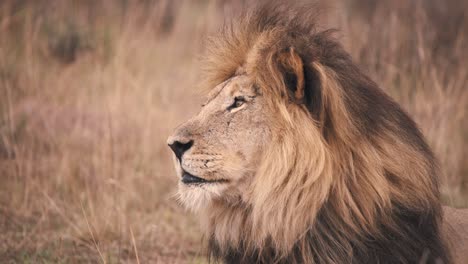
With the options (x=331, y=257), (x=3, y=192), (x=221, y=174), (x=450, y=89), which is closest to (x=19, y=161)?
(x=3, y=192)

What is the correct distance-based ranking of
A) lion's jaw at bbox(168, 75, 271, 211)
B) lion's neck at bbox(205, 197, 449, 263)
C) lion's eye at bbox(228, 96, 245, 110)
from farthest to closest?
lion's eye at bbox(228, 96, 245, 110), lion's jaw at bbox(168, 75, 271, 211), lion's neck at bbox(205, 197, 449, 263)

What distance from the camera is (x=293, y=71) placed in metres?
3.02

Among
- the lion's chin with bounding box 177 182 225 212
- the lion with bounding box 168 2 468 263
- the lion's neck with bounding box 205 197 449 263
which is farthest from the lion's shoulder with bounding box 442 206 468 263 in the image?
the lion's chin with bounding box 177 182 225 212

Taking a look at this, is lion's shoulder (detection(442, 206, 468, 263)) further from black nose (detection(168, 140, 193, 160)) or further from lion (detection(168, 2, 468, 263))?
black nose (detection(168, 140, 193, 160))

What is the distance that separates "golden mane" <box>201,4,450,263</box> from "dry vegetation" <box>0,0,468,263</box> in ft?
3.55

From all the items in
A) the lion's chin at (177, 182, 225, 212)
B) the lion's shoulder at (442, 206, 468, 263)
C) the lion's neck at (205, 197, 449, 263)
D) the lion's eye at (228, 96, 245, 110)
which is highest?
the lion's eye at (228, 96, 245, 110)

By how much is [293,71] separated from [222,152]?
0.52 meters

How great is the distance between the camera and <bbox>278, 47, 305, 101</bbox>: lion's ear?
2.96m

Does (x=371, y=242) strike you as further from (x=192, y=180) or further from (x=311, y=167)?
(x=192, y=180)

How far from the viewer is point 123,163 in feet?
20.7

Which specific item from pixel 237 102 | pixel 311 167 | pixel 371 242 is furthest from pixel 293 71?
pixel 371 242

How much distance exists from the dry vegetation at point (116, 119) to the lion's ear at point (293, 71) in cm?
132

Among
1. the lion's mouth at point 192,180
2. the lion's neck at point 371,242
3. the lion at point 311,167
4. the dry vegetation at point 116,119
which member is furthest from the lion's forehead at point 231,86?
the dry vegetation at point 116,119

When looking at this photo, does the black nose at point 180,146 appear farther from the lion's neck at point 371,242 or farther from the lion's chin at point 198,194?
the lion's neck at point 371,242
